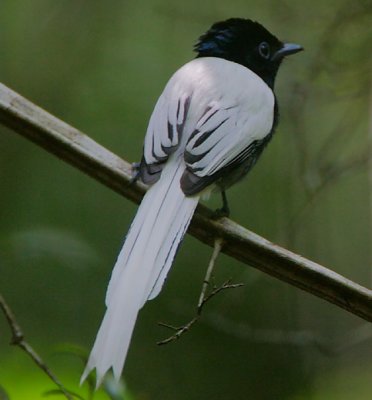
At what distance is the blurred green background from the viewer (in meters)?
4.52

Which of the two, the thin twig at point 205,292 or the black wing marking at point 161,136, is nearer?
the thin twig at point 205,292

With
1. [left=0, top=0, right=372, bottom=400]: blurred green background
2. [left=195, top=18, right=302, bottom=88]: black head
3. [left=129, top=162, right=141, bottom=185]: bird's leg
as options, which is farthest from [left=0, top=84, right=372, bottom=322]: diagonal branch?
[left=0, top=0, right=372, bottom=400]: blurred green background

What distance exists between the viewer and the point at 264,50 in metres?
3.67

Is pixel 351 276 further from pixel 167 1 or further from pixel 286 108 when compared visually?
pixel 167 1

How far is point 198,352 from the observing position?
486 centimetres

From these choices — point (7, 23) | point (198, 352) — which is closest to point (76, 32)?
point (7, 23)

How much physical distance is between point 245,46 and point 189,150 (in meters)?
0.99

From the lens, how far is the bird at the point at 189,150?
2.24 m

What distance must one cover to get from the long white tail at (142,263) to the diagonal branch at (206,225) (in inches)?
3.2

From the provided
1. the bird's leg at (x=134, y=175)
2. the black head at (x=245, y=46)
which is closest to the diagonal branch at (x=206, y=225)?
the bird's leg at (x=134, y=175)

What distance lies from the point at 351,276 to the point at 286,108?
0.89m

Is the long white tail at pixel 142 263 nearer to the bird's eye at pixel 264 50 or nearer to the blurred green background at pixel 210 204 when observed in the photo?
the bird's eye at pixel 264 50

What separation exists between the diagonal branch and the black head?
1.08 m

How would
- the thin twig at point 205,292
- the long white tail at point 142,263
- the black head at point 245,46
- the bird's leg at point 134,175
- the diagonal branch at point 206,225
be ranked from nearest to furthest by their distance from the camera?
the long white tail at point 142,263
the thin twig at point 205,292
the diagonal branch at point 206,225
the bird's leg at point 134,175
the black head at point 245,46
